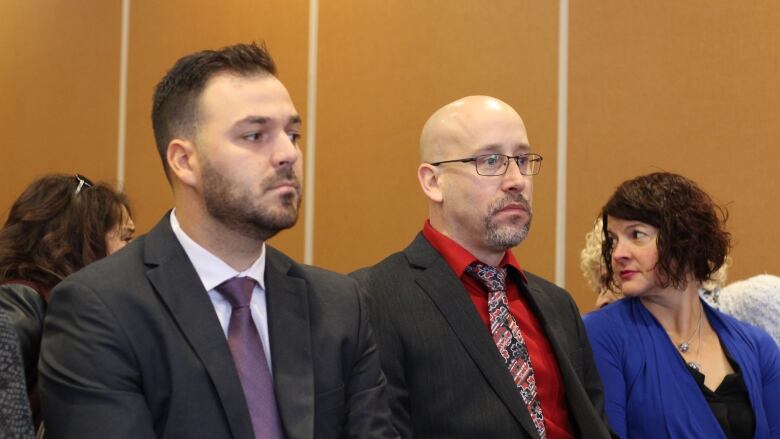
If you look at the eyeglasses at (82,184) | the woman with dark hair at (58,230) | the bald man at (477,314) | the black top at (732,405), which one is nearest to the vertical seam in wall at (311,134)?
the woman with dark hair at (58,230)

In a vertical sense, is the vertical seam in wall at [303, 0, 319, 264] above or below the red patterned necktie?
above

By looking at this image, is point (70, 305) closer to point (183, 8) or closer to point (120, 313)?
point (120, 313)

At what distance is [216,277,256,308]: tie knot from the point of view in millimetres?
1861

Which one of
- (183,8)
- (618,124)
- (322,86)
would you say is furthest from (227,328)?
(183,8)

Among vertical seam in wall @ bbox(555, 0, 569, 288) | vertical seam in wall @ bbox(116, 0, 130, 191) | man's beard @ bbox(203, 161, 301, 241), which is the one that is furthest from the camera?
vertical seam in wall @ bbox(116, 0, 130, 191)

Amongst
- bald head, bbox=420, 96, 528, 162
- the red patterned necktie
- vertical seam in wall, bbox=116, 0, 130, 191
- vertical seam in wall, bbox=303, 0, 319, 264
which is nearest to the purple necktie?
the red patterned necktie

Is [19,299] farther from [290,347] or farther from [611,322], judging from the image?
[611,322]

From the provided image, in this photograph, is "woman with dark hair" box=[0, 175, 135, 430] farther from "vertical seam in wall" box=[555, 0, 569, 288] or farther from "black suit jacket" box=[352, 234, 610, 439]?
"vertical seam in wall" box=[555, 0, 569, 288]

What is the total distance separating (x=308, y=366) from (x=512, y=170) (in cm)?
89

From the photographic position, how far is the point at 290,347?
185 centimetres

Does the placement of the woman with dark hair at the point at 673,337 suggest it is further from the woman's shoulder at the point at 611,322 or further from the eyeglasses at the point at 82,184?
the eyeglasses at the point at 82,184

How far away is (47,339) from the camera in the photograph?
1.73 meters

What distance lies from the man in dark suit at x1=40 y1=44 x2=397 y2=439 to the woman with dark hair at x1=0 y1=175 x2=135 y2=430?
637 millimetres

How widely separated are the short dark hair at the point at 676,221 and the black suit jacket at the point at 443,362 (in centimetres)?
48
